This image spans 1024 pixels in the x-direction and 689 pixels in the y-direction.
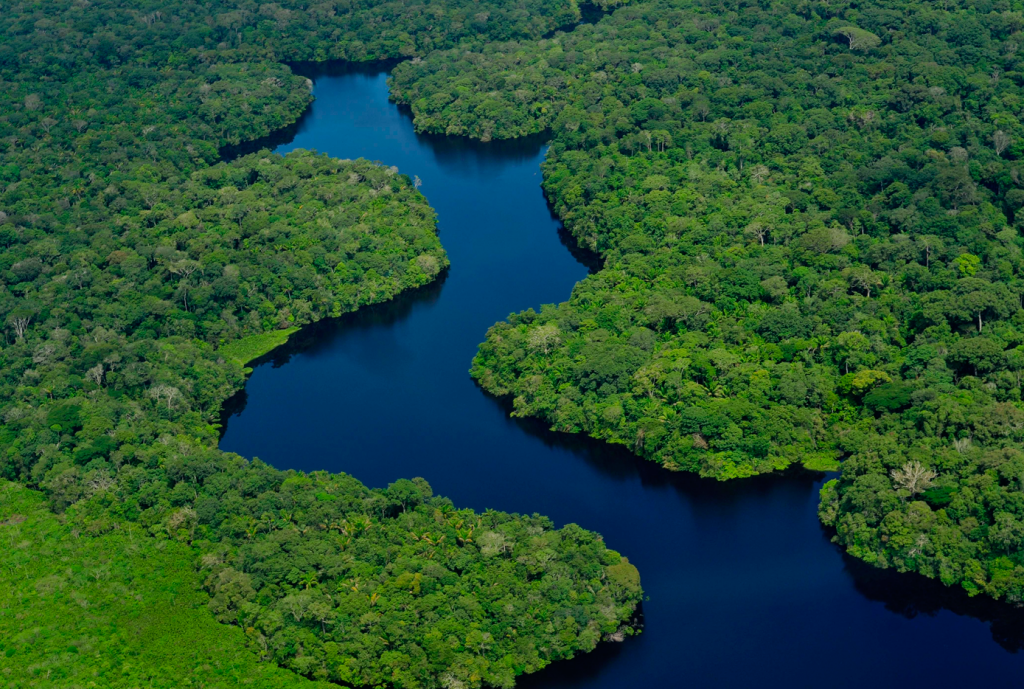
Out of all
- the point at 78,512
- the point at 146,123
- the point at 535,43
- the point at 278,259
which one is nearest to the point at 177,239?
the point at 278,259

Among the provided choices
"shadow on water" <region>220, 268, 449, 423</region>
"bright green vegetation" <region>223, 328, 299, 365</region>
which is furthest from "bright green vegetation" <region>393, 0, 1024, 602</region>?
"bright green vegetation" <region>223, 328, 299, 365</region>

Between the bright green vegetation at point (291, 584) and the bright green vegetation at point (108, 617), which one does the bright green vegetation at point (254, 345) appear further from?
the bright green vegetation at point (108, 617)

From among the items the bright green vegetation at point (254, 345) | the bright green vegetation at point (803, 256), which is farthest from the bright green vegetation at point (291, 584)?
the bright green vegetation at point (254, 345)

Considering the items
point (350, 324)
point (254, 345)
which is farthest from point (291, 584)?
point (350, 324)

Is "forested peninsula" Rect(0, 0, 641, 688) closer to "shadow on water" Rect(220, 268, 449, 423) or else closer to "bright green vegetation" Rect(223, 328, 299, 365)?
"bright green vegetation" Rect(223, 328, 299, 365)

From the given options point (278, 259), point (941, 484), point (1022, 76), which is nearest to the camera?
point (941, 484)

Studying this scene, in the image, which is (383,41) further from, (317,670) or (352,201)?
(317,670)
